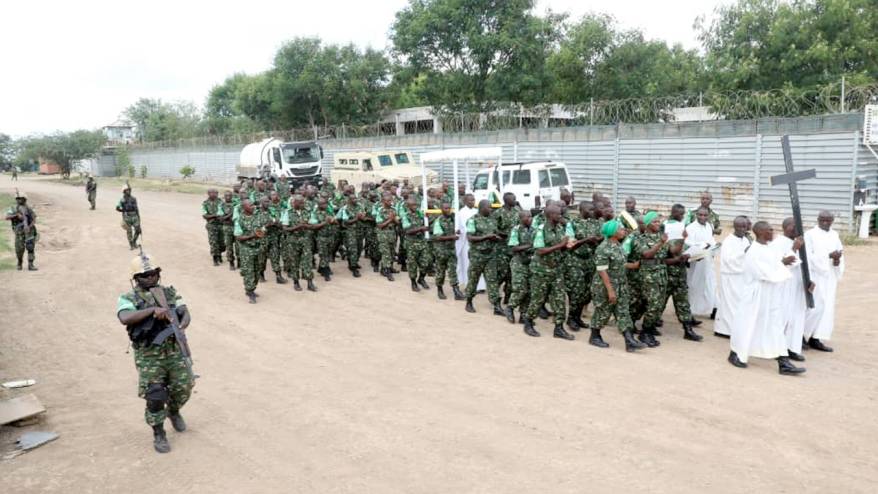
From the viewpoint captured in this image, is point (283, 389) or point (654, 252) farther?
point (654, 252)

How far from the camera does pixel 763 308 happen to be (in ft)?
21.4

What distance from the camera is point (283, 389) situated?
629cm

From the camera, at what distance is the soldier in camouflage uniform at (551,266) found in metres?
7.58

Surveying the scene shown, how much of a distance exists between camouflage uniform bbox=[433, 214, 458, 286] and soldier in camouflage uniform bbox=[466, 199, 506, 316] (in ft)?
3.04

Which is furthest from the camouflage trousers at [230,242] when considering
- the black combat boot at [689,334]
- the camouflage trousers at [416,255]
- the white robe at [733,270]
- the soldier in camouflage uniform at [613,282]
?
the white robe at [733,270]

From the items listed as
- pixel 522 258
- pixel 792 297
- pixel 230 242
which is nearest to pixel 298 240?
pixel 230 242

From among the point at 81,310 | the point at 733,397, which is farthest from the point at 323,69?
the point at 733,397

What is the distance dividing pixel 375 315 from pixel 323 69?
32.6 metres

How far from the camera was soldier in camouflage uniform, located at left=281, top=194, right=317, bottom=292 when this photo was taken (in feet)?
35.5

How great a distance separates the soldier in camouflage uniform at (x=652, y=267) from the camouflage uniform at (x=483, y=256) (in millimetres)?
2139

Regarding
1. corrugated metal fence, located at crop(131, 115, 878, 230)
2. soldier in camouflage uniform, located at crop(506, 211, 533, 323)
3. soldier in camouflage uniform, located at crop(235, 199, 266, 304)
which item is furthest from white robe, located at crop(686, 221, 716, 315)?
corrugated metal fence, located at crop(131, 115, 878, 230)

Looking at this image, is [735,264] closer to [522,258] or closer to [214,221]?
[522,258]

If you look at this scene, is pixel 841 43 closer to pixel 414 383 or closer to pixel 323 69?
pixel 414 383

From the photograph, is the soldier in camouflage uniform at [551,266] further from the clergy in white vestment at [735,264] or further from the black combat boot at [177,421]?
the black combat boot at [177,421]
